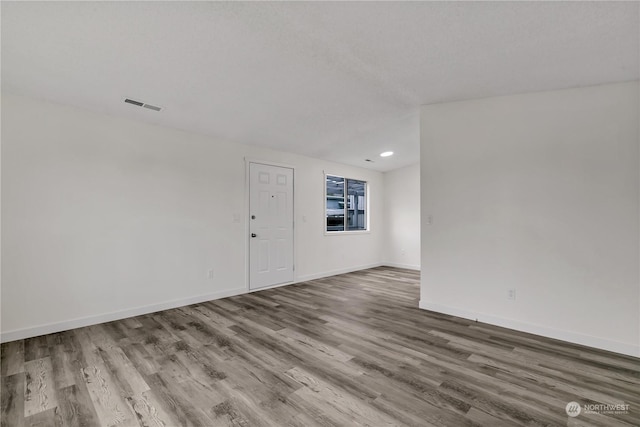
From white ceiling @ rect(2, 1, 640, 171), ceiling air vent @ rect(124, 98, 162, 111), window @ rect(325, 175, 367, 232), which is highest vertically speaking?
white ceiling @ rect(2, 1, 640, 171)

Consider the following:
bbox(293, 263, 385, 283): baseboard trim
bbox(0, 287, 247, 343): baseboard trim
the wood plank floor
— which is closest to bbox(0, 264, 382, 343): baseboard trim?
bbox(0, 287, 247, 343): baseboard trim

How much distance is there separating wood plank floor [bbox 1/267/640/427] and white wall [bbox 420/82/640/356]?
34cm

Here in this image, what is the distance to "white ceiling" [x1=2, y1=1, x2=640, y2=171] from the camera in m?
1.88

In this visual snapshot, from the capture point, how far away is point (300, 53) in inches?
93.7

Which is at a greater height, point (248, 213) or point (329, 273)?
point (248, 213)

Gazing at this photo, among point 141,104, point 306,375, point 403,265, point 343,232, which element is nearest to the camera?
point 306,375

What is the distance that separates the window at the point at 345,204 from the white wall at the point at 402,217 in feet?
2.25

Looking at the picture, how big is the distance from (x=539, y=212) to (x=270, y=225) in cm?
365

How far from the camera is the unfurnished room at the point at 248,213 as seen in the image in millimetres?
1875

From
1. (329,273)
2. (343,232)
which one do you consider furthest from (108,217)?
(343,232)

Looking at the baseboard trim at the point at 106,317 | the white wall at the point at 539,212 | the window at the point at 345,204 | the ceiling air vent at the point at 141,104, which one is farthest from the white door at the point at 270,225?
the white wall at the point at 539,212

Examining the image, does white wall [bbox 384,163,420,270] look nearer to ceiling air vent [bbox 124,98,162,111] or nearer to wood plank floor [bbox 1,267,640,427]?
wood plank floor [bbox 1,267,640,427]

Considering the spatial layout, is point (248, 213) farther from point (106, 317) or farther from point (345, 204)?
point (345, 204)

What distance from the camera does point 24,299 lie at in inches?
112
